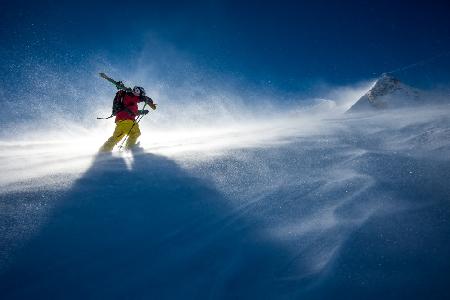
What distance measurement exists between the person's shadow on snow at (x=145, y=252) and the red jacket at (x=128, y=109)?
5075 millimetres

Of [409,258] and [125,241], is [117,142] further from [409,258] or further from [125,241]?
[409,258]

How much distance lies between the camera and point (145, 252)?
10.9 feet

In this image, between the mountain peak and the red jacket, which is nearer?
the red jacket

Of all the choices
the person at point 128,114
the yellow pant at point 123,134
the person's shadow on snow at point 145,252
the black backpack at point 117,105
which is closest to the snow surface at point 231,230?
the person's shadow on snow at point 145,252

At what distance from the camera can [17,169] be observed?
20.4ft

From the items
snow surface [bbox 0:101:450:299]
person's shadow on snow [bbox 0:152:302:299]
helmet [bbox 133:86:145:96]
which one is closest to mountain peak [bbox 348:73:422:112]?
helmet [bbox 133:86:145:96]

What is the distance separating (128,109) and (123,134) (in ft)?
2.72

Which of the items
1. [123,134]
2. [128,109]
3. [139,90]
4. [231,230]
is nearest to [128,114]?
[128,109]

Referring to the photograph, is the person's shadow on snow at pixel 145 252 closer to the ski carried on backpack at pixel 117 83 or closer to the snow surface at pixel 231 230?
the snow surface at pixel 231 230

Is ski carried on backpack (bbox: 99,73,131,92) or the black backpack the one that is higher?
ski carried on backpack (bbox: 99,73,131,92)

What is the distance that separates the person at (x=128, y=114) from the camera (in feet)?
30.7

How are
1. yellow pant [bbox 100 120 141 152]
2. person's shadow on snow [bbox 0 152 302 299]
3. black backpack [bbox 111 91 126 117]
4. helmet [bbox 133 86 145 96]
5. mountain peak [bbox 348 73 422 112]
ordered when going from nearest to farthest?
person's shadow on snow [bbox 0 152 302 299] < yellow pant [bbox 100 120 141 152] < black backpack [bbox 111 91 126 117] < helmet [bbox 133 86 145 96] < mountain peak [bbox 348 73 422 112]

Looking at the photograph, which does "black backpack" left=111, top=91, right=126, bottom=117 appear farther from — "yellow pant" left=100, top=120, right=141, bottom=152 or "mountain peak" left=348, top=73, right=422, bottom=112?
"mountain peak" left=348, top=73, right=422, bottom=112

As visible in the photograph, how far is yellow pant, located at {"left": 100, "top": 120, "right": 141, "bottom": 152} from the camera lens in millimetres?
Result: 9078
